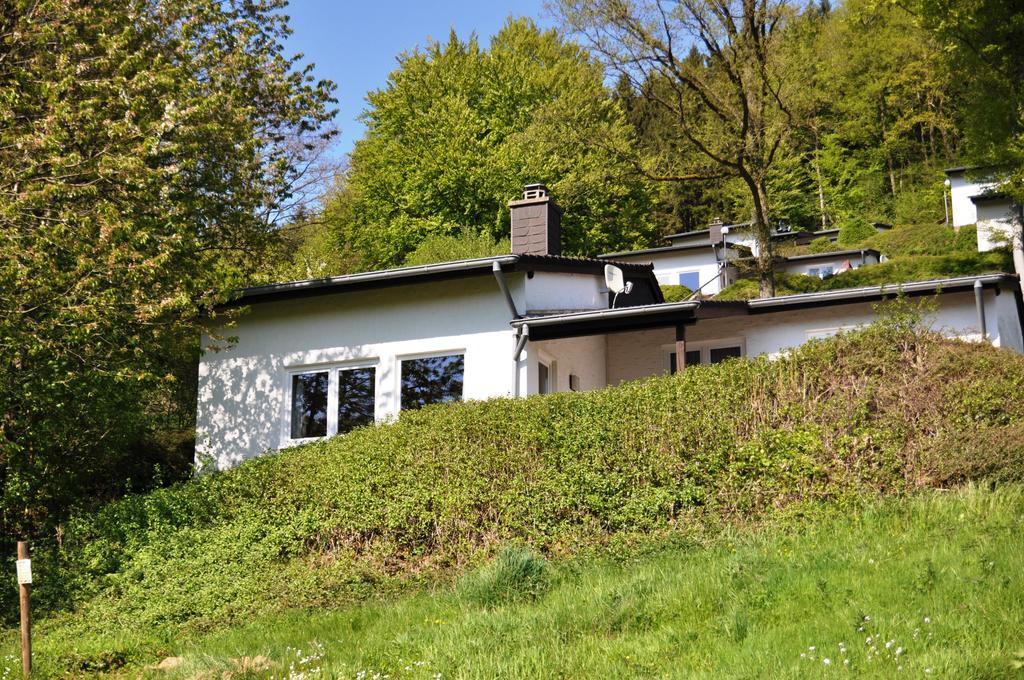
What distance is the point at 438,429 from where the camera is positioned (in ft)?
40.3

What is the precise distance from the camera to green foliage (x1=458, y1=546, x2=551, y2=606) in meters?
9.06

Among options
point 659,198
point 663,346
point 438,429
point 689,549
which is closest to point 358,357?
point 438,429

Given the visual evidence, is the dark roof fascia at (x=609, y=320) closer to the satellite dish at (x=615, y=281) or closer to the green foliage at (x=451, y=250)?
the satellite dish at (x=615, y=281)

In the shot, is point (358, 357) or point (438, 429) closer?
point (438, 429)

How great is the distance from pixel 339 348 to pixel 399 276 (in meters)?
1.88

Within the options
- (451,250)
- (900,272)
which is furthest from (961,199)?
(451,250)

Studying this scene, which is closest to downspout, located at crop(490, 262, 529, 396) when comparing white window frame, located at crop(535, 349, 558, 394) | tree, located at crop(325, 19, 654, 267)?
white window frame, located at crop(535, 349, 558, 394)

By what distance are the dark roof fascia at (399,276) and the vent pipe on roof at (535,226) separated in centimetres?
223

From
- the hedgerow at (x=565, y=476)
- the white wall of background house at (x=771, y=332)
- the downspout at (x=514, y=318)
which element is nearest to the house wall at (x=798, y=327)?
the white wall of background house at (x=771, y=332)

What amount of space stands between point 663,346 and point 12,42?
12534 mm

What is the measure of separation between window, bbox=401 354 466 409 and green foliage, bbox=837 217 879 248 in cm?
3512

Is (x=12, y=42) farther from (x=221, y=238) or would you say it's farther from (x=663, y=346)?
(x=663, y=346)

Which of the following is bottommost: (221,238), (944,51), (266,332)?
(266,332)

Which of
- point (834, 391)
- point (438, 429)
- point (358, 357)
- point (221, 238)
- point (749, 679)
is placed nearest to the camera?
point (749, 679)
